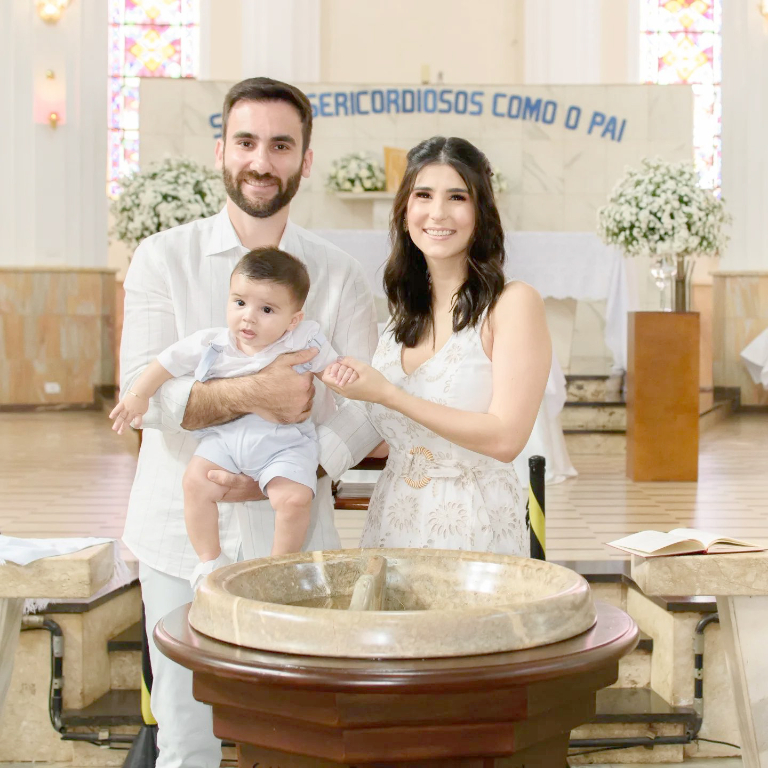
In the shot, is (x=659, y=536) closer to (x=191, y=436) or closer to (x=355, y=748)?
(x=191, y=436)

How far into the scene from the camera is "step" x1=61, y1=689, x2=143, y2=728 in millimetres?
3395

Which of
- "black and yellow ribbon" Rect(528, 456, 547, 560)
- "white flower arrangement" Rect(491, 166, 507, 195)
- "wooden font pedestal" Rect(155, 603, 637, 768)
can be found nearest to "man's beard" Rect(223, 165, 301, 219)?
"wooden font pedestal" Rect(155, 603, 637, 768)

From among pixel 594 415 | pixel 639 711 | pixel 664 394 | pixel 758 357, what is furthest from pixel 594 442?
pixel 639 711

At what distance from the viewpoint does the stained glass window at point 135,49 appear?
12.3 metres

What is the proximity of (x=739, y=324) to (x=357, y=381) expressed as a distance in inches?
399

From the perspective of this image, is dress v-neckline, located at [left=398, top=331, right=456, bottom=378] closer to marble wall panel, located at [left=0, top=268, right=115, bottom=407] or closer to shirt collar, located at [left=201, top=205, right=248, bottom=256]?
shirt collar, located at [left=201, top=205, right=248, bottom=256]

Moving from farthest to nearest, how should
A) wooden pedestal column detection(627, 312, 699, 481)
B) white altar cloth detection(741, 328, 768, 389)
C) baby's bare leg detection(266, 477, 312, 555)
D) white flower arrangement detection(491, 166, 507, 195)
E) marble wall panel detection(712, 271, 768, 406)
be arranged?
marble wall panel detection(712, 271, 768, 406) → white altar cloth detection(741, 328, 768, 389) → white flower arrangement detection(491, 166, 507, 195) → wooden pedestal column detection(627, 312, 699, 481) → baby's bare leg detection(266, 477, 312, 555)

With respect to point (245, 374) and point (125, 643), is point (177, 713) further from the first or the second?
point (125, 643)

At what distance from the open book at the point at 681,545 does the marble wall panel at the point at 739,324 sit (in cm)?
962

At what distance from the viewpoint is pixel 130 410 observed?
2.20m

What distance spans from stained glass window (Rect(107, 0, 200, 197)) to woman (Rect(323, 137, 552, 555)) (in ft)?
34.4

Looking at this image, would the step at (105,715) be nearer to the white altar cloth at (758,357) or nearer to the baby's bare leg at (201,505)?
the baby's bare leg at (201,505)

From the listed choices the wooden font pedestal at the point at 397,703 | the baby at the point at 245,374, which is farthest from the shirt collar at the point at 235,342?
the wooden font pedestal at the point at 397,703

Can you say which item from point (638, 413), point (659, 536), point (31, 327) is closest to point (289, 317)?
point (659, 536)
